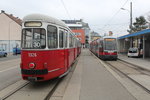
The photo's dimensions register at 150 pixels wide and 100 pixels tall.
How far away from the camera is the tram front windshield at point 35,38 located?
6.09 m

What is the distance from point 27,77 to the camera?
6.03 m

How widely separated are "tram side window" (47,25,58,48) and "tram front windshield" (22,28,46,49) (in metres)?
0.25

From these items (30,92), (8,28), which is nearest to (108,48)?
(30,92)

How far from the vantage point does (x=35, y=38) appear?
610 cm

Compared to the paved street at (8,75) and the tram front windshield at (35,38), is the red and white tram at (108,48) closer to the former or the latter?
the paved street at (8,75)

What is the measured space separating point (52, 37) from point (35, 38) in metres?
0.77

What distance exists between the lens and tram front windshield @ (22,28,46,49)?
20.0ft

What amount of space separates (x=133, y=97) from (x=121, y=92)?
23.2 inches

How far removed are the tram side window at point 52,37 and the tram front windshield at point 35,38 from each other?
250mm

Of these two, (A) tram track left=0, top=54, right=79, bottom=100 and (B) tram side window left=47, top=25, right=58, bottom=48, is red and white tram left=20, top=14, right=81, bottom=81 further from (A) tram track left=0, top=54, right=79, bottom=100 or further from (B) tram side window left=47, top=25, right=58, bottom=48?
(A) tram track left=0, top=54, right=79, bottom=100

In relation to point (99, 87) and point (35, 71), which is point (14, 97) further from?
point (99, 87)

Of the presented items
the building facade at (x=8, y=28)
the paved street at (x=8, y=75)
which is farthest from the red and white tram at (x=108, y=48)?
the building facade at (x=8, y=28)

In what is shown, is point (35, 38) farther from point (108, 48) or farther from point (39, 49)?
point (108, 48)

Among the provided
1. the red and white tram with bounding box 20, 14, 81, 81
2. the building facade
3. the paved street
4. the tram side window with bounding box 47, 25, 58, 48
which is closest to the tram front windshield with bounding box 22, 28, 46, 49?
the red and white tram with bounding box 20, 14, 81, 81
